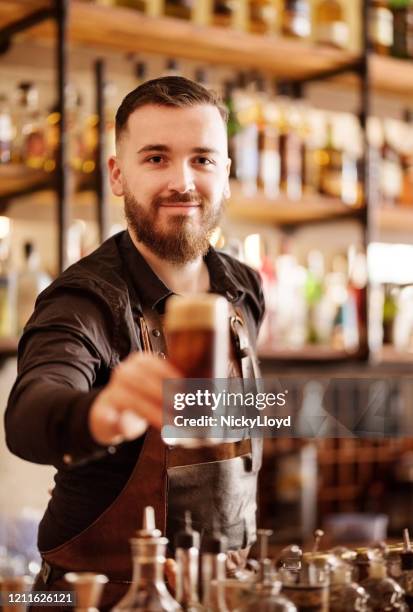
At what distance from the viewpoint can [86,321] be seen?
1.56 metres

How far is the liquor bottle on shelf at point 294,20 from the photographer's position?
336cm

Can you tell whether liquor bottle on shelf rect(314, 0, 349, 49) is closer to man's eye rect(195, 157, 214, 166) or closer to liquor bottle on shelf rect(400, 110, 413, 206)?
liquor bottle on shelf rect(400, 110, 413, 206)

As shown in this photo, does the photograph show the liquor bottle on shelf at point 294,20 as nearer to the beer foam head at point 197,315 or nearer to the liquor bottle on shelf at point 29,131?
the liquor bottle on shelf at point 29,131

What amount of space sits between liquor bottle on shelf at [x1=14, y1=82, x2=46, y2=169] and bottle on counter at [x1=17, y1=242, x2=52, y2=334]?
242 millimetres

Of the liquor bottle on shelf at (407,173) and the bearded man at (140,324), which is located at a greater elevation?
the liquor bottle on shelf at (407,173)

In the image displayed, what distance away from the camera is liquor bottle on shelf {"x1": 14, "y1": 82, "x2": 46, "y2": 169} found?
2.87 meters

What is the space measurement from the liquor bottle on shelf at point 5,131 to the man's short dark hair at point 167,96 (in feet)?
3.80


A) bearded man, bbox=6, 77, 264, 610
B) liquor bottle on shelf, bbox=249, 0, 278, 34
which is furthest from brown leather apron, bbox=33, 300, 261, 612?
liquor bottle on shelf, bbox=249, 0, 278, 34

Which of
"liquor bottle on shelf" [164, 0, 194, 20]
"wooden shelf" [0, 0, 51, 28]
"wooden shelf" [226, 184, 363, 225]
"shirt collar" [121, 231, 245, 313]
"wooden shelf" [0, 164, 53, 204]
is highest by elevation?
"liquor bottle on shelf" [164, 0, 194, 20]

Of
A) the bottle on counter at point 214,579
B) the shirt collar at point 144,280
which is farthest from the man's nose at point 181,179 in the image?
the bottle on counter at point 214,579

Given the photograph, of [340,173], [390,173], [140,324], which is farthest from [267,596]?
[390,173]

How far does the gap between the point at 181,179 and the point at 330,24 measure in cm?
195

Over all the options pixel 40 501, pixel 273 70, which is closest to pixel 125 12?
pixel 273 70

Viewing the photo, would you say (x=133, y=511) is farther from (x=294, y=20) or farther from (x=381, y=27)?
(x=381, y=27)
